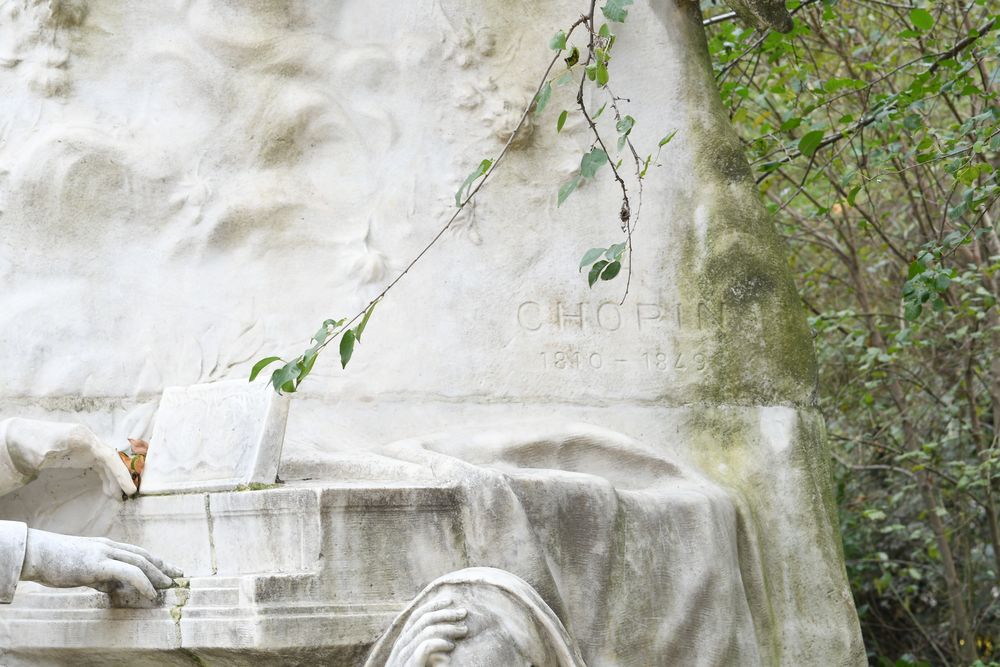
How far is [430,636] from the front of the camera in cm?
343

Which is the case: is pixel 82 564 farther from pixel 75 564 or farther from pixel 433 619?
pixel 433 619

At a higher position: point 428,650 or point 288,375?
point 288,375

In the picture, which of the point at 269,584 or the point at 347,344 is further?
the point at 347,344

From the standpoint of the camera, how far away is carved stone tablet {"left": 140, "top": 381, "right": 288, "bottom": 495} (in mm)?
3688

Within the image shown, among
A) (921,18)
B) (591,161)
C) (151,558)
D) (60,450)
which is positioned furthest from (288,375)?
(921,18)

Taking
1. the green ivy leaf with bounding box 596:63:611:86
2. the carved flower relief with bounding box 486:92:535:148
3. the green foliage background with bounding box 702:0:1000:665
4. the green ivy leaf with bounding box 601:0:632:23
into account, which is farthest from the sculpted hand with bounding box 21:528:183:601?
the green foliage background with bounding box 702:0:1000:665

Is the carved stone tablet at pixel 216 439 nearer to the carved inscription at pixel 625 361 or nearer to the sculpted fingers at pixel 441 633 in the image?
the sculpted fingers at pixel 441 633

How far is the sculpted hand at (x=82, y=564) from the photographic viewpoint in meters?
3.36

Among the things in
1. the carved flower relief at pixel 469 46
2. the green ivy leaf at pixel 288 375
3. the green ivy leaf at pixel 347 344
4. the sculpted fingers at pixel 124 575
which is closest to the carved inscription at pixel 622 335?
the carved flower relief at pixel 469 46

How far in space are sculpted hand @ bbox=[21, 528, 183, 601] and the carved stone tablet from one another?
331mm

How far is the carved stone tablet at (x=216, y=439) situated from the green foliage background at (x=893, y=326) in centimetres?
330

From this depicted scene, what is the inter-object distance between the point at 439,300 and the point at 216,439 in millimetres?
1118

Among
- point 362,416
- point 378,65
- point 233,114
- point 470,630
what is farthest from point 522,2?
point 470,630

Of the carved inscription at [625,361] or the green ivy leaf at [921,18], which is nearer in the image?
the carved inscription at [625,361]
